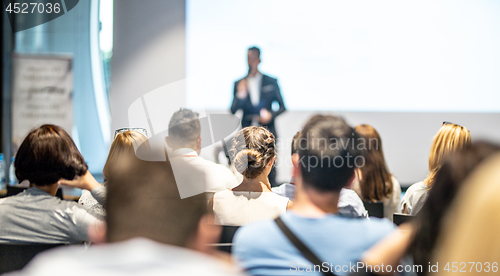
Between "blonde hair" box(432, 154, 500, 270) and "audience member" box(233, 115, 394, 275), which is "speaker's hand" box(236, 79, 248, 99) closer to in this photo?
"audience member" box(233, 115, 394, 275)

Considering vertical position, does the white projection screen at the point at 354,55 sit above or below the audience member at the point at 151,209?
above

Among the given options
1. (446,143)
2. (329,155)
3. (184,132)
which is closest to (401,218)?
(446,143)

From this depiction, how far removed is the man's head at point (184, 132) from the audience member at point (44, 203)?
0.82 m

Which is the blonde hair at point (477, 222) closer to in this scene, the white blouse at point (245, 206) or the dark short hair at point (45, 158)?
the white blouse at point (245, 206)

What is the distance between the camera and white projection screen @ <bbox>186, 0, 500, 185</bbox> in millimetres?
4727

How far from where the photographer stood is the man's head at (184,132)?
2238 mm

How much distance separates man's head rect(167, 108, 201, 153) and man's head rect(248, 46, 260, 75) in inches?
80.8

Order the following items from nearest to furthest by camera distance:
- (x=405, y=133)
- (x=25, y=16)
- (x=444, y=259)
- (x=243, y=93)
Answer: (x=444, y=259)
(x=243, y=93)
(x=25, y=16)
(x=405, y=133)

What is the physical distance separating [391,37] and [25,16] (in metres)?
4.65

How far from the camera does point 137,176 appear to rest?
2.73 feet

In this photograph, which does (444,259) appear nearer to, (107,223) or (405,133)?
(107,223)

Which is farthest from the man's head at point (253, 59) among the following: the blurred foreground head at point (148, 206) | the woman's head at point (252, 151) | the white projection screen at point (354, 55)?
the blurred foreground head at point (148, 206)

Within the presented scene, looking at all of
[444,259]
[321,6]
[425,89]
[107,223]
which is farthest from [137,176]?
[425,89]

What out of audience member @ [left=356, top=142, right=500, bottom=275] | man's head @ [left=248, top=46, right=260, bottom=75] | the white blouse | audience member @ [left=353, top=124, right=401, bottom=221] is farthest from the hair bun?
man's head @ [left=248, top=46, right=260, bottom=75]
